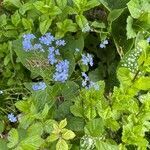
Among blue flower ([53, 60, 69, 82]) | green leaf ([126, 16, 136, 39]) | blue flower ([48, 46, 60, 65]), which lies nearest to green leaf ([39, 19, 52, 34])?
blue flower ([48, 46, 60, 65])

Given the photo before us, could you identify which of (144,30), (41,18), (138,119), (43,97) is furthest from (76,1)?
(138,119)

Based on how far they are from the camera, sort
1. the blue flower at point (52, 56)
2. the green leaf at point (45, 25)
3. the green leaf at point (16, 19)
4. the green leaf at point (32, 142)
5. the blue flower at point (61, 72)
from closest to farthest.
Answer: the green leaf at point (32, 142) < the blue flower at point (61, 72) < the blue flower at point (52, 56) < the green leaf at point (45, 25) < the green leaf at point (16, 19)

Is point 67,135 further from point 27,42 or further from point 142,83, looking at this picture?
point 27,42

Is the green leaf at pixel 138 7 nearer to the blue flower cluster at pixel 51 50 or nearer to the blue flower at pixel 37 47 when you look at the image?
the blue flower cluster at pixel 51 50

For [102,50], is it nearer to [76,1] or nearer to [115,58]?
[115,58]

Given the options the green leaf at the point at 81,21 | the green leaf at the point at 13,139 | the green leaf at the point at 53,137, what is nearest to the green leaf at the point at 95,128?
the green leaf at the point at 53,137

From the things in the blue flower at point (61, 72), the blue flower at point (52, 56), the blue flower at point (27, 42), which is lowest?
the blue flower at point (52, 56)

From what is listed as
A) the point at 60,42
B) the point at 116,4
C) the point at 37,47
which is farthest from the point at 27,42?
the point at 116,4
